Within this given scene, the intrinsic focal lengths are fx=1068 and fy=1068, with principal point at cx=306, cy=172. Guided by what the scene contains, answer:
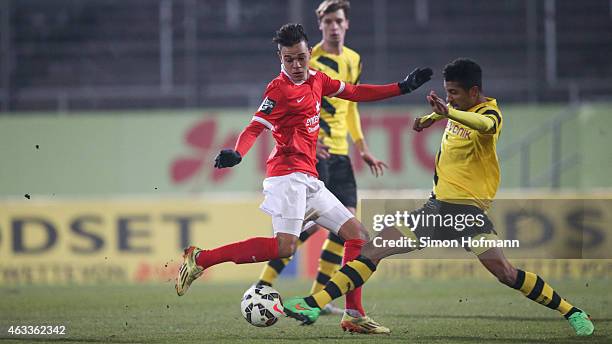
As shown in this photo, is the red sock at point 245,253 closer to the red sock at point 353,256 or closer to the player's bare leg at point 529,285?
the red sock at point 353,256

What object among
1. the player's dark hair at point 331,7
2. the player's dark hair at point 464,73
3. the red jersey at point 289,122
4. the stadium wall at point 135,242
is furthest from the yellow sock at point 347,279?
the stadium wall at point 135,242

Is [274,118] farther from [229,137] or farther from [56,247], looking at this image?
[229,137]

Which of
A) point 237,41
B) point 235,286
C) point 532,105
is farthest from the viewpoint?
point 237,41

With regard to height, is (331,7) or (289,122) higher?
(331,7)

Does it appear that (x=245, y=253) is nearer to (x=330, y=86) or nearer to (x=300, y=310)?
(x=300, y=310)

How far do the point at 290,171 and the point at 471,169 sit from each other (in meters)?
1.19

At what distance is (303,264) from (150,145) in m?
4.04

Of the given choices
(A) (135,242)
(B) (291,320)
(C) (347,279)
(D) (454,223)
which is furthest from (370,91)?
(A) (135,242)

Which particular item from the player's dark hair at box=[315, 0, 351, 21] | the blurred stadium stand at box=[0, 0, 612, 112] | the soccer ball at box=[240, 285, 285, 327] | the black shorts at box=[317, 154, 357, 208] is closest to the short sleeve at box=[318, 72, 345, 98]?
the black shorts at box=[317, 154, 357, 208]

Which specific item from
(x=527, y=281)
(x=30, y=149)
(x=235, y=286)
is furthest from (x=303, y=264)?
(x=527, y=281)

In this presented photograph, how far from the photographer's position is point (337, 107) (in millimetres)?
8492

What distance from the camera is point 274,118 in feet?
22.6

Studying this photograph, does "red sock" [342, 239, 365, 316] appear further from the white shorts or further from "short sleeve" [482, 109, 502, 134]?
"short sleeve" [482, 109, 502, 134]

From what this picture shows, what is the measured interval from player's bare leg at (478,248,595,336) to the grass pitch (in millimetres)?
112
